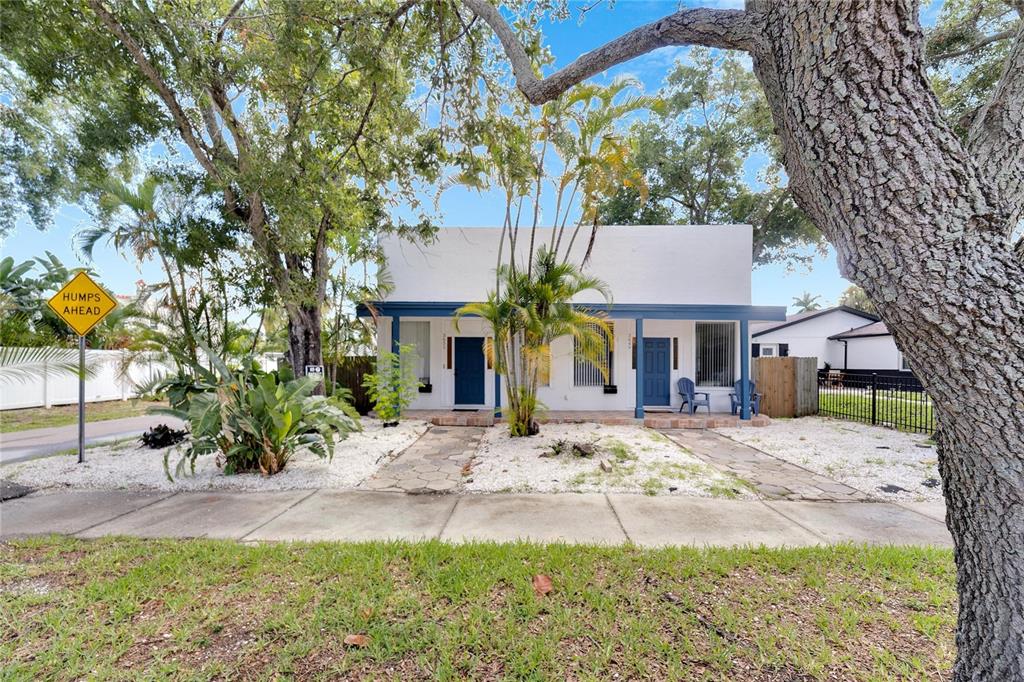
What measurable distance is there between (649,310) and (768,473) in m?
5.03

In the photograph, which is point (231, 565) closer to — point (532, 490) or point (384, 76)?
point (532, 490)

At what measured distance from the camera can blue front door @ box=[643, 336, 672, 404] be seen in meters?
11.8

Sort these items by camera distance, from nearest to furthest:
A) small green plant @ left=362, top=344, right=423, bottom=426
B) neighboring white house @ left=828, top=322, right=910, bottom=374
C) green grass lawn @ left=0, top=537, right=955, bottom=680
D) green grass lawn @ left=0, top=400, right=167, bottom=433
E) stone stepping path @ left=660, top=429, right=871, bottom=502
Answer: green grass lawn @ left=0, top=537, right=955, bottom=680, stone stepping path @ left=660, top=429, right=871, bottom=502, small green plant @ left=362, top=344, right=423, bottom=426, green grass lawn @ left=0, top=400, right=167, bottom=433, neighboring white house @ left=828, top=322, right=910, bottom=374

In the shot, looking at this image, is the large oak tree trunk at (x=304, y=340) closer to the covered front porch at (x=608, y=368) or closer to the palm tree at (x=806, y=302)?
the covered front porch at (x=608, y=368)

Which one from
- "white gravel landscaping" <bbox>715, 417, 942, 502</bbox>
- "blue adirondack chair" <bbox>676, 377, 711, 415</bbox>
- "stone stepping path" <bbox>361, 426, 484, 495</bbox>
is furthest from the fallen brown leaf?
"blue adirondack chair" <bbox>676, 377, 711, 415</bbox>

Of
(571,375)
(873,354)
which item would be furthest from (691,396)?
(873,354)

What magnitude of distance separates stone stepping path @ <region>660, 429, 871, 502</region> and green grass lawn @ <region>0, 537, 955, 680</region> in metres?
1.69

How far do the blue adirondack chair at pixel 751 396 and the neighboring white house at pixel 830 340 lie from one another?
12.6 m

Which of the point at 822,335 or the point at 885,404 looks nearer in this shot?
the point at 885,404

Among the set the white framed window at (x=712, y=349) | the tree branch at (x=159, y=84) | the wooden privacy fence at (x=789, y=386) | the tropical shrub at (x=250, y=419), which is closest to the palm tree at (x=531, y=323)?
the tropical shrub at (x=250, y=419)

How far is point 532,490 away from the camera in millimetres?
5105

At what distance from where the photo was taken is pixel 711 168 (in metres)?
17.6

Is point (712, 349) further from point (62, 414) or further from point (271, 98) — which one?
point (62, 414)

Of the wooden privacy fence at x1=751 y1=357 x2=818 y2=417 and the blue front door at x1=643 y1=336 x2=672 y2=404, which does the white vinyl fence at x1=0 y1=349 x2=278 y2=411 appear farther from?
the wooden privacy fence at x1=751 y1=357 x2=818 y2=417
